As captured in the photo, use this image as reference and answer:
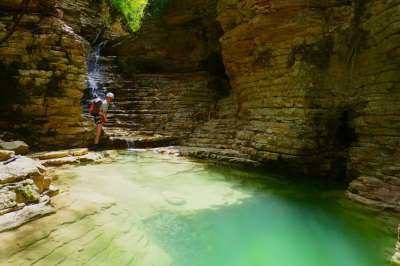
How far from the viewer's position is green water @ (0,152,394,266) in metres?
3.30

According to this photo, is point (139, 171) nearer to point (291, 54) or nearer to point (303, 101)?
point (303, 101)

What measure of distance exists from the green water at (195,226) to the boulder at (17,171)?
1.93 ft

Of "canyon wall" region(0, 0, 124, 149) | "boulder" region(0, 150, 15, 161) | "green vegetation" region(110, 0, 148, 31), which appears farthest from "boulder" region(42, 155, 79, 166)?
"green vegetation" region(110, 0, 148, 31)

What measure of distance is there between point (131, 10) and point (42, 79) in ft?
55.0

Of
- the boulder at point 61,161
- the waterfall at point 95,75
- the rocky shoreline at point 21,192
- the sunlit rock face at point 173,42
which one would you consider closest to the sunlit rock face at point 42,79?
the boulder at point 61,161

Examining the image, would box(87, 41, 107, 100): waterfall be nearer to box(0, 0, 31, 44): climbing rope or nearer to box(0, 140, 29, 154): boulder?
box(0, 0, 31, 44): climbing rope

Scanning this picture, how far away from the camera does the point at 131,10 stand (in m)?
23.2

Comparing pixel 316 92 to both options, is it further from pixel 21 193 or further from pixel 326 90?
pixel 21 193

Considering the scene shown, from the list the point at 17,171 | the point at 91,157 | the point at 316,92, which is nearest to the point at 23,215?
the point at 17,171

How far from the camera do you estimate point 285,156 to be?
771 centimetres

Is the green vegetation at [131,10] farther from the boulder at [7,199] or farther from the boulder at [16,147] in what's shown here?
the boulder at [7,199]

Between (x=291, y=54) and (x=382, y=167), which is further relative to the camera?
(x=291, y=54)

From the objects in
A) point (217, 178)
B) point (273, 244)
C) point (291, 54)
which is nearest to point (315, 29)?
point (291, 54)

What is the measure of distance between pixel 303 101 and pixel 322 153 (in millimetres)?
1465
